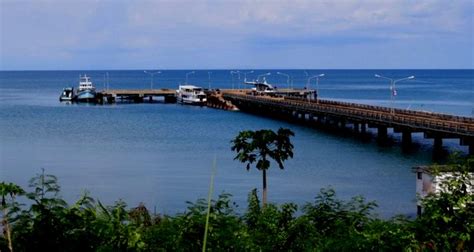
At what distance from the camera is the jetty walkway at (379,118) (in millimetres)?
71500

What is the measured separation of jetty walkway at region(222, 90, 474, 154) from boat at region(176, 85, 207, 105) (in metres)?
11.0

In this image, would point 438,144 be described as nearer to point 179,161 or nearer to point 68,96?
point 179,161

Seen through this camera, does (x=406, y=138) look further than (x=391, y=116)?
No

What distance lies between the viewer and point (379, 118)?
85562mm

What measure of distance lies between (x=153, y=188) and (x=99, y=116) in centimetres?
7031

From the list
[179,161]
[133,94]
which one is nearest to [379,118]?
[179,161]

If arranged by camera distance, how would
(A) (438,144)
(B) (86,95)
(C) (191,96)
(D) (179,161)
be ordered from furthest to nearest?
(B) (86,95) < (C) (191,96) < (A) (438,144) < (D) (179,161)

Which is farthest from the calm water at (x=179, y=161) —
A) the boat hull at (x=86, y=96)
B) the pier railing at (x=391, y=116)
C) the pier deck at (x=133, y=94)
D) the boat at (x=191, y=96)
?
the boat hull at (x=86, y=96)

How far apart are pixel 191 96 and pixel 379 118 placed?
70356mm

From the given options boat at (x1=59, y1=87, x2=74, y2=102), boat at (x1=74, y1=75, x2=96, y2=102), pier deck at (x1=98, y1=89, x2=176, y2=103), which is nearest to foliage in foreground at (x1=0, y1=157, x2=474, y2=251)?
pier deck at (x1=98, y1=89, x2=176, y2=103)

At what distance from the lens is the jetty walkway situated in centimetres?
7150

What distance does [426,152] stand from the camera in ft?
244

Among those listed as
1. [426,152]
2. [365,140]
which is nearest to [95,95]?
[365,140]

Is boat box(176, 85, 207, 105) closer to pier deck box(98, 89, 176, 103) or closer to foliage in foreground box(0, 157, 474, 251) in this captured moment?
pier deck box(98, 89, 176, 103)
